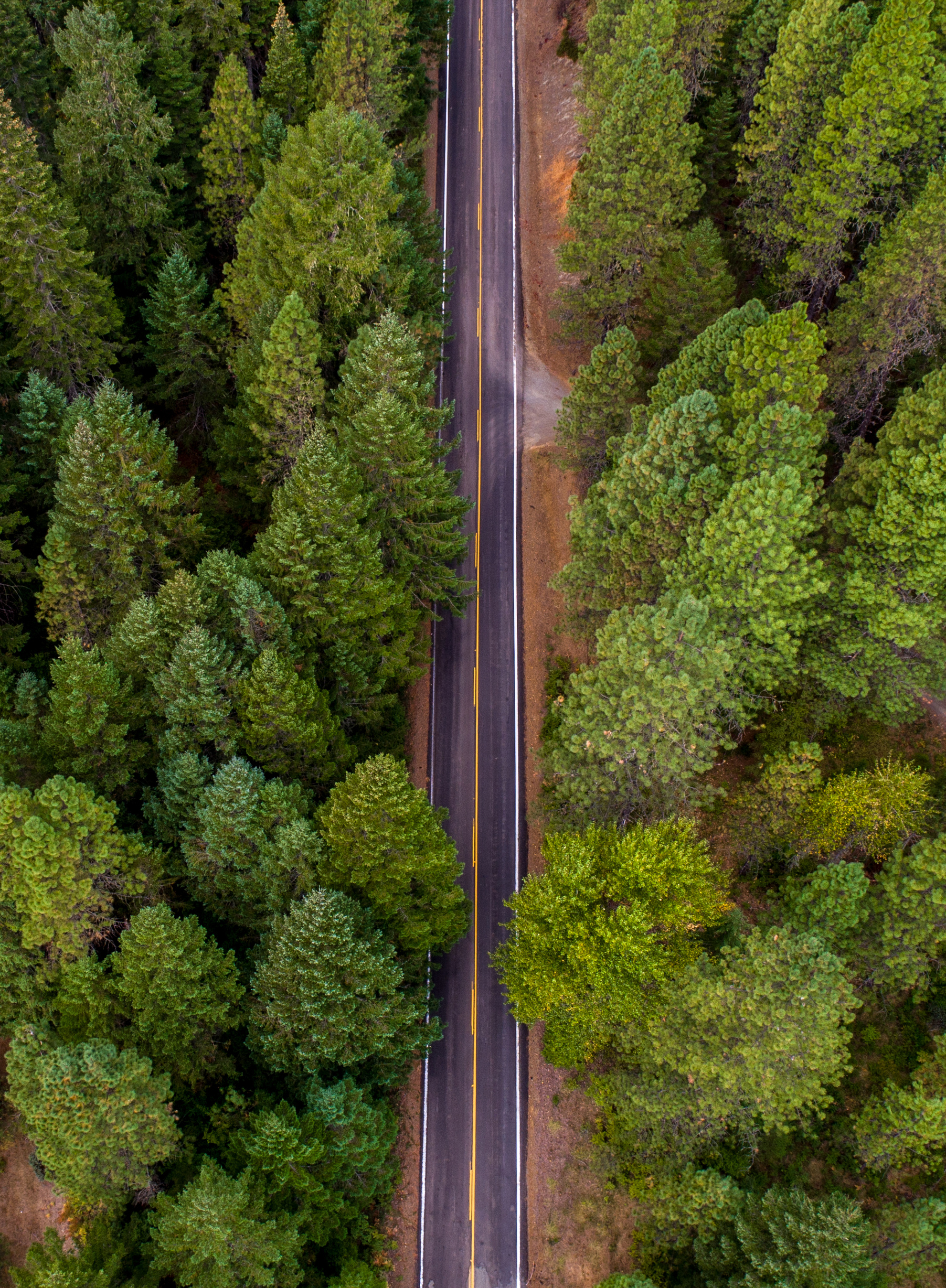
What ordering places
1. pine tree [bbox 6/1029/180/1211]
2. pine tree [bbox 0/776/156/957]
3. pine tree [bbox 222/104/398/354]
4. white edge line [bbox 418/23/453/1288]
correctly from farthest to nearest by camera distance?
pine tree [bbox 222/104/398/354], white edge line [bbox 418/23/453/1288], pine tree [bbox 0/776/156/957], pine tree [bbox 6/1029/180/1211]

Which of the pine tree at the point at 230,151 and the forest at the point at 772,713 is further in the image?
the pine tree at the point at 230,151

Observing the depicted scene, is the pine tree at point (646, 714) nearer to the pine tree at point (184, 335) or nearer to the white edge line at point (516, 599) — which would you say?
the white edge line at point (516, 599)

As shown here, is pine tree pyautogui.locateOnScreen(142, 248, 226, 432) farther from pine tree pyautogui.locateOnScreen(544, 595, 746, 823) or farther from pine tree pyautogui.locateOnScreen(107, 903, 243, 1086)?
pine tree pyautogui.locateOnScreen(107, 903, 243, 1086)

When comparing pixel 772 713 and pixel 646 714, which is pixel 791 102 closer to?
pixel 772 713

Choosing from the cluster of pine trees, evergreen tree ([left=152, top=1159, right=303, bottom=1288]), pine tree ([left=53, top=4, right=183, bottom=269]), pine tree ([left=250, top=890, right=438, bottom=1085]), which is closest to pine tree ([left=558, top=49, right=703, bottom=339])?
the cluster of pine trees

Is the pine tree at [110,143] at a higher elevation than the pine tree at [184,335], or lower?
higher

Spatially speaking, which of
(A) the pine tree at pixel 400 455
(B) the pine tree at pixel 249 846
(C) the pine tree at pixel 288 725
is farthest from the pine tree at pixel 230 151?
(B) the pine tree at pixel 249 846

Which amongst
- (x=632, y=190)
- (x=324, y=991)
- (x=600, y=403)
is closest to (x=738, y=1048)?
(x=324, y=991)
